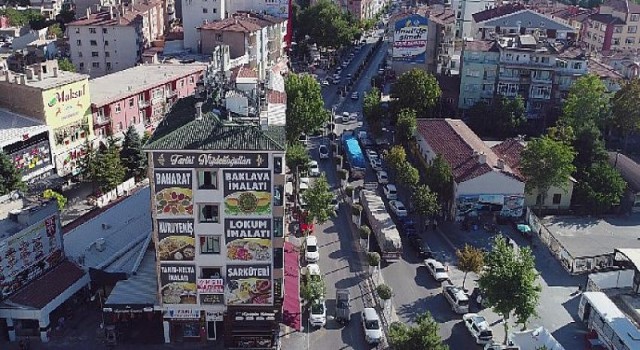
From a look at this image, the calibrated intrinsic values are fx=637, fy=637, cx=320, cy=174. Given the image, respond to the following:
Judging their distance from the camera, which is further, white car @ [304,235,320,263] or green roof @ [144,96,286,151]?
white car @ [304,235,320,263]

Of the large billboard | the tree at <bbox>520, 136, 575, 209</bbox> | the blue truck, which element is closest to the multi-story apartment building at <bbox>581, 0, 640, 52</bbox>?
the large billboard

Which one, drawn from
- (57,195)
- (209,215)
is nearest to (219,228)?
(209,215)

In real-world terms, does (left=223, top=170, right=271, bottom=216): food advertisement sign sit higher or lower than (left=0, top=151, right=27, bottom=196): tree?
higher

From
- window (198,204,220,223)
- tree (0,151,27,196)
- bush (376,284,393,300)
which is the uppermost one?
window (198,204,220,223)

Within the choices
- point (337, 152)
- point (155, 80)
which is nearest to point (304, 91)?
point (337, 152)

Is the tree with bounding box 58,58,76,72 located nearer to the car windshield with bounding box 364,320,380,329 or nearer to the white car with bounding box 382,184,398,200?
the white car with bounding box 382,184,398,200

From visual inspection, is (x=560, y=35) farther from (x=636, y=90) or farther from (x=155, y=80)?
(x=155, y=80)

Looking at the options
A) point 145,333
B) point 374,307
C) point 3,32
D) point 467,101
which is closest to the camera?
point 145,333
